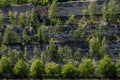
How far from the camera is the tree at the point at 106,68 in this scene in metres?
92.0

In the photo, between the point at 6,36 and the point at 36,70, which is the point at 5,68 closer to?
the point at 36,70

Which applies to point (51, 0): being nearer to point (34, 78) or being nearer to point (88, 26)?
point (88, 26)

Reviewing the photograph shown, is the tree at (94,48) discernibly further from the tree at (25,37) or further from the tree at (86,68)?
the tree at (25,37)

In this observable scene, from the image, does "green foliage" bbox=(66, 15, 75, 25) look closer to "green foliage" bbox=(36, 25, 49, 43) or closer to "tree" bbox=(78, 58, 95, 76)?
"green foliage" bbox=(36, 25, 49, 43)

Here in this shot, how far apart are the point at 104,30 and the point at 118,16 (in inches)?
191

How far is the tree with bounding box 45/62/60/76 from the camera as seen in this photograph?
3652 inches

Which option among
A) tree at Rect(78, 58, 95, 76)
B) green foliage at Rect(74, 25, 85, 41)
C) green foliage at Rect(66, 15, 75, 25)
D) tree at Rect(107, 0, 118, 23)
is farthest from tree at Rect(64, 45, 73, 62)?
tree at Rect(107, 0, 118, 23)

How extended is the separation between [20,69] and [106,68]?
1478 cm

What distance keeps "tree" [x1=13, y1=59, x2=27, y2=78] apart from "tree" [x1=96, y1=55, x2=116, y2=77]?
12759 mm

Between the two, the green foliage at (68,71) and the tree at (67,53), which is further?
the tree at (67,53)

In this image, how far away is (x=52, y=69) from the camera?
305 feet

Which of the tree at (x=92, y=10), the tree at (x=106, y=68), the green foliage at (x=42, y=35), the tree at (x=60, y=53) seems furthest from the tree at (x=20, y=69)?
the tree at (x=92, y=10)

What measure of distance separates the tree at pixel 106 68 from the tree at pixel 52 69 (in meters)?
7.02

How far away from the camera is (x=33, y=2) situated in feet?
367
